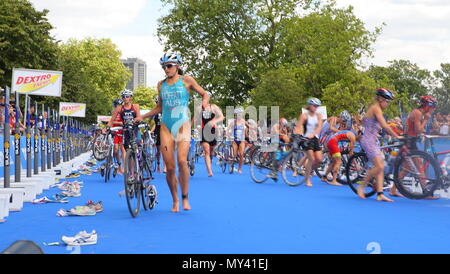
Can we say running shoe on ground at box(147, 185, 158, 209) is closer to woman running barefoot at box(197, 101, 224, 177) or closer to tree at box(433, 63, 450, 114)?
woman running barefoot at box(197, 101, 224, 177)

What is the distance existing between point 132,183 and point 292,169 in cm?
681

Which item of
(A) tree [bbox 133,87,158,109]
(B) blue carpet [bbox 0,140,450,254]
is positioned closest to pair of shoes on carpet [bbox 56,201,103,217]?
(B) blue carpet [bbox 0,140,450,254]

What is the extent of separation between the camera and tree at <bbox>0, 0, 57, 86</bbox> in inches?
1843

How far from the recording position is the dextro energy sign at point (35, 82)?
17.9 m

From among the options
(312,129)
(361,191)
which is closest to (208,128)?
(312,129)

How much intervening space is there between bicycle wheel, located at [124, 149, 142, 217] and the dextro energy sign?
999 centimetres

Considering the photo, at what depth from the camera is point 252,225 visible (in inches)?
297

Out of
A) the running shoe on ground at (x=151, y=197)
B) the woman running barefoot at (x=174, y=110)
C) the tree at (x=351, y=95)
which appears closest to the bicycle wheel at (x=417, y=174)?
the woman running barefoot at (x=174, y=110)

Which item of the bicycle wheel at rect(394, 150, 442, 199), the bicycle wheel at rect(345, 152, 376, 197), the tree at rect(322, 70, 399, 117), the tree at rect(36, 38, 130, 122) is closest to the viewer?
the bicycle wheel at rect(394, 150, 442, 199)

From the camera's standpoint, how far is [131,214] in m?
8.12

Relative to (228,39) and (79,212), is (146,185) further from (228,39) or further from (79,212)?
(228,39)
